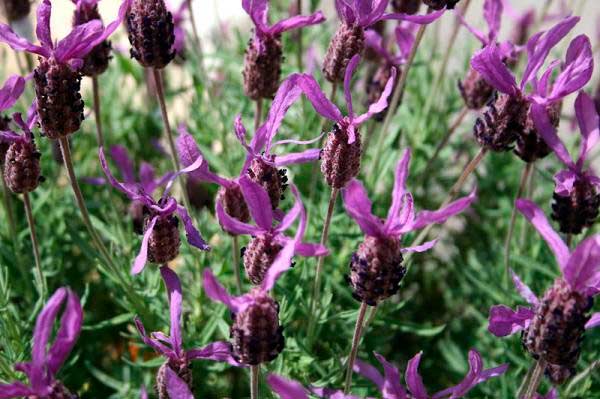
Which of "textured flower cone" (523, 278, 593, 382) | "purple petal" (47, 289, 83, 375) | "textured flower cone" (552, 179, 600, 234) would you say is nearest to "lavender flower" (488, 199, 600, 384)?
"textured flower cone" (523, 278, 593, 382)

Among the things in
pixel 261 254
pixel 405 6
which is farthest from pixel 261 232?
pixel 405 6

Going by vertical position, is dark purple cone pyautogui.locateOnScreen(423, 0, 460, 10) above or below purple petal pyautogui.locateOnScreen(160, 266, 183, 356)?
above

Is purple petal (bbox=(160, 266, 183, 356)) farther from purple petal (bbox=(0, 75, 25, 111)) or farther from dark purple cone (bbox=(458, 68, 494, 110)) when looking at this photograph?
dark purple cone (bbox=(458, 68, 494, 110))

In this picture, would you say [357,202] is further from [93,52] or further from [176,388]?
[93,52]

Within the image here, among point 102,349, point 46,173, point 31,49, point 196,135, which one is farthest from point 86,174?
point 31,49

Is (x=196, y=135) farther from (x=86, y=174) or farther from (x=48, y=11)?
(x=48, y=11)

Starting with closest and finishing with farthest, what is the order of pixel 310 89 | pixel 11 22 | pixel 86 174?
pixel 310 89
pixel 11 22
pixel 86 174
